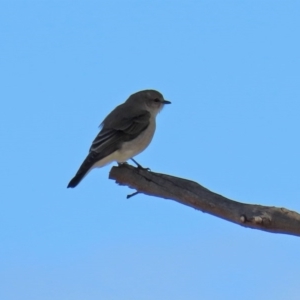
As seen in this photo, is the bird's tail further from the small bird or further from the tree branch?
the tree branch

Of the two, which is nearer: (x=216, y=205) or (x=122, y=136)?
(x=216, y=205)

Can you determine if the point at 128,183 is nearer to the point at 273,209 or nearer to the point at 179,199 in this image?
the point at 179,199

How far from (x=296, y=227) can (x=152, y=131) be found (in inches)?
180

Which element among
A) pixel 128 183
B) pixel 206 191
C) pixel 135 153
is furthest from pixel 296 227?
pixel 135 153

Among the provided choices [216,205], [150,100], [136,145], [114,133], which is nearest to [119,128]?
[114,133]

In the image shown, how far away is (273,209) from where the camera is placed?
5.52 metres

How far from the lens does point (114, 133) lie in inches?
375

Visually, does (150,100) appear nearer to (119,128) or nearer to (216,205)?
(119,128)

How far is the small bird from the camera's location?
8.95 meters

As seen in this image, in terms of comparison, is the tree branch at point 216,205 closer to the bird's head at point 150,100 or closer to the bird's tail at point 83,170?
the bird's tail at point 83,170

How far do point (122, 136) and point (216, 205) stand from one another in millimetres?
3861

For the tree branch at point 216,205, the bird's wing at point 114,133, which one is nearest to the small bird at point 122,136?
the bird's wing at point 114,133

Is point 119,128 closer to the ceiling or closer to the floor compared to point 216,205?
closer to the ceiling

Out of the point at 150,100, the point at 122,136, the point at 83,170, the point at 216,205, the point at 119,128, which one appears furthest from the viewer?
the point at 150,100
